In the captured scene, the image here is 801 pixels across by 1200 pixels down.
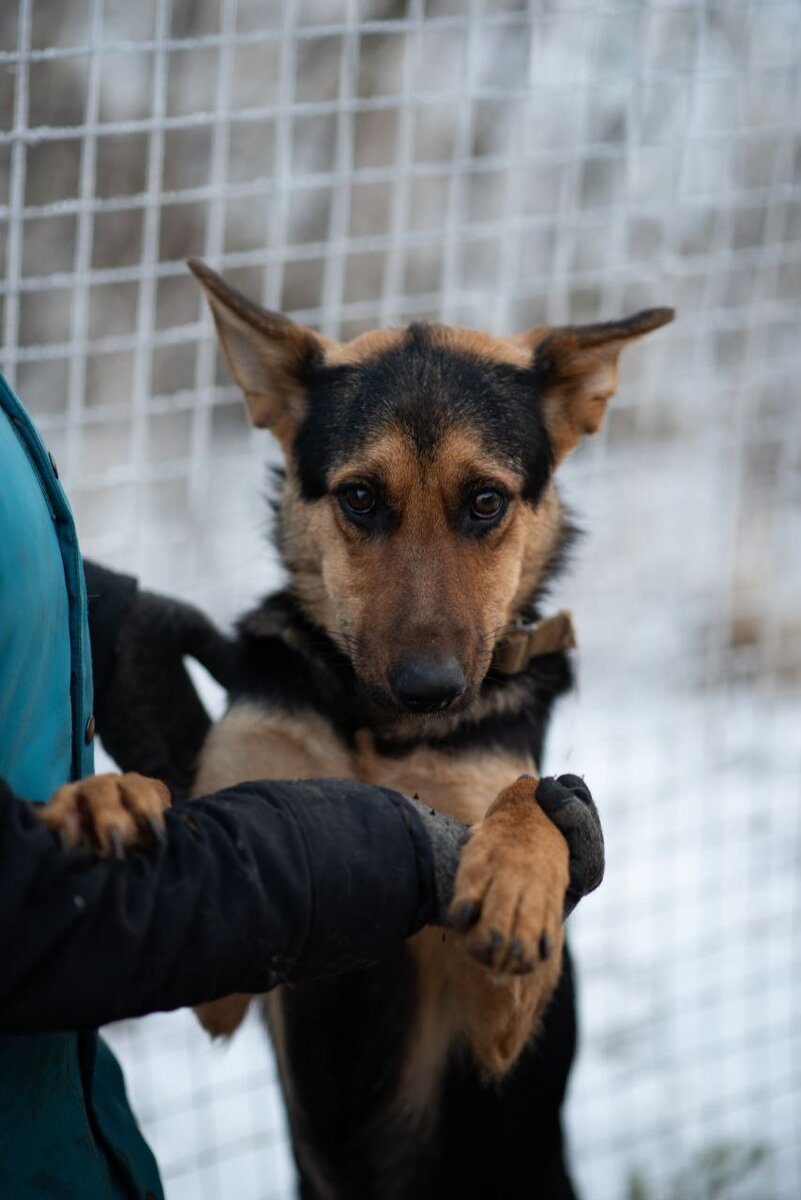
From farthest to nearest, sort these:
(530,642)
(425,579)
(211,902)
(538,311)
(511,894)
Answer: (538,311) < (530,642) < (425,579) < (511,894) < (211,902)

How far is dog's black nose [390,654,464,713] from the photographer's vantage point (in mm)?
2334

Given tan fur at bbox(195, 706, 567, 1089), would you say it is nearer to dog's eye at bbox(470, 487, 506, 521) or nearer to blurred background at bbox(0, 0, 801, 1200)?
dog's eye at bbox(470, 487, 506, 521)

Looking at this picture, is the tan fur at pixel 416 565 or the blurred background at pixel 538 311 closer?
the tan fur at pixel 416 565

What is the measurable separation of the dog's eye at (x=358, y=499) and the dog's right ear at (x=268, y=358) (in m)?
0.33

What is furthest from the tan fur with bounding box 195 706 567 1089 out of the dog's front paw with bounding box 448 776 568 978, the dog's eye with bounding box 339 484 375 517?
the dog's front paw with bounding box 448 776 568 978

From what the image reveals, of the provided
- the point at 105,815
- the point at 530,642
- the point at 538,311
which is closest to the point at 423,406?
the point at 530,642

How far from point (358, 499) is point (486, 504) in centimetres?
28

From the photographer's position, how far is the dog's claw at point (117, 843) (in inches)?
64.8

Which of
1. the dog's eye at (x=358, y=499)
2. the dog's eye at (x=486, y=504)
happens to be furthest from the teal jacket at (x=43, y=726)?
the dog's eye at (x=486, y=504)

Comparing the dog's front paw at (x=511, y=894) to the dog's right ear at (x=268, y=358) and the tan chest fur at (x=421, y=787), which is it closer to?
the tan chest fur at (x=421, y=787)

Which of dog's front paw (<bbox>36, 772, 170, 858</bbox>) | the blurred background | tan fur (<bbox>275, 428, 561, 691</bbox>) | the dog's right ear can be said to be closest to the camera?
dog's front paw (<bbox>36, 772, 170, 858</bbox>)

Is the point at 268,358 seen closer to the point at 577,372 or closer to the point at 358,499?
the point at 358,499

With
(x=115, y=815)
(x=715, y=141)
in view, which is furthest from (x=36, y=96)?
(x=115, y=815)

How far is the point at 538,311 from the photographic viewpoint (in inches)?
238
